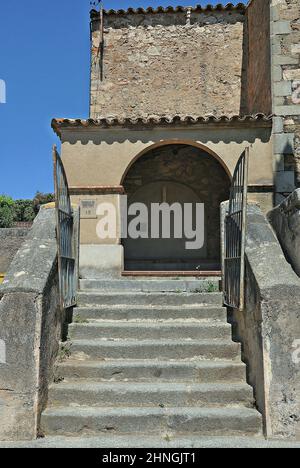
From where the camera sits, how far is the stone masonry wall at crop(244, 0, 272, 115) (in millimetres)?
9234

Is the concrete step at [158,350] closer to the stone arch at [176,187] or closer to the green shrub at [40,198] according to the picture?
the stone arch at [176,187]

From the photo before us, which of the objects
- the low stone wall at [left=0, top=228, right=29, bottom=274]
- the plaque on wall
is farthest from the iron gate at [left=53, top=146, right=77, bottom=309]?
the plaque on wall

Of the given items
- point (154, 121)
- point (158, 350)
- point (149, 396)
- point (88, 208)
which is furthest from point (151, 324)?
point (154, 121)

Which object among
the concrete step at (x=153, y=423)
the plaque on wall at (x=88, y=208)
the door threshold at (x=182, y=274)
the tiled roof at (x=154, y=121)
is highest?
the tiled roof at (x=154, y=121)

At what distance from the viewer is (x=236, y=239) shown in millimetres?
4773

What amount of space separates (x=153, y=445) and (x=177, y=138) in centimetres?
610

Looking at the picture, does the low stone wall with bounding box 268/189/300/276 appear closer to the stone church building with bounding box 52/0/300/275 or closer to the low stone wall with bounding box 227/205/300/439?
the low stone wall with bounding box 227/205/300/439

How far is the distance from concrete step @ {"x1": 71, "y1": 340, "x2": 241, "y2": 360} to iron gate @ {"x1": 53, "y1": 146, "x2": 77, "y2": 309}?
518mm

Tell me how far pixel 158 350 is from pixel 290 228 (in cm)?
184

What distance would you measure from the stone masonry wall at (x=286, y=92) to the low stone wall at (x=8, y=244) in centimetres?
458

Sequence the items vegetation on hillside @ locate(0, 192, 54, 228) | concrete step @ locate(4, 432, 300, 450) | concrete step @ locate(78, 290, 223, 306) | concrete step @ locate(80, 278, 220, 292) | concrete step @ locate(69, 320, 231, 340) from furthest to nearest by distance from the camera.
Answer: vegetation on hillside @ locate(0, 192, 54, 228) < concrete step @ locate(80, 278, 220, 292) < concrete step @ locate(78, 290, 223, 306) < concrete step @ locate(69, 320, 231, 340) < concrete step @ locate(4, 432, 300, 450)

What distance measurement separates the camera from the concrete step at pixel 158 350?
4504mm

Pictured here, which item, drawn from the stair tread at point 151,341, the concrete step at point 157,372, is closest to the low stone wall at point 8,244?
the stair tread at point 151,341

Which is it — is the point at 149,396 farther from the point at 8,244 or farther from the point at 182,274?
the point at 8,244
